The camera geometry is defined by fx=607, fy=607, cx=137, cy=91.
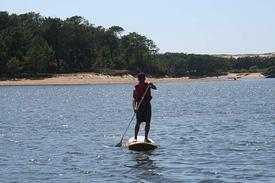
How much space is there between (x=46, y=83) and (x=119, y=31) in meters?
42.1

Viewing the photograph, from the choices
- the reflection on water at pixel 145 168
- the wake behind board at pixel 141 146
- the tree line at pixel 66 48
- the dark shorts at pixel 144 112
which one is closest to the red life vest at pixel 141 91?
the dark shorts at pixel 144 112

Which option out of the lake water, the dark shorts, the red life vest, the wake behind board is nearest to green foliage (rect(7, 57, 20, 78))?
the lake water

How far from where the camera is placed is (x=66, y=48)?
131 metres

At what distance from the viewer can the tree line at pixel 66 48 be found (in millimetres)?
116500

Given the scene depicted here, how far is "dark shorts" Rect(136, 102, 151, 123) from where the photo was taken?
69.7ft

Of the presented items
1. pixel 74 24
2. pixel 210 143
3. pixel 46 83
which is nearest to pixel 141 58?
pixel 74 24

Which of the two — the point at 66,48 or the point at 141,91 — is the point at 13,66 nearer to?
the point at 66,48

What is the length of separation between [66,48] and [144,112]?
363 ft

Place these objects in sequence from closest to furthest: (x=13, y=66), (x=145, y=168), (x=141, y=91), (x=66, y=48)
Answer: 1. (x=145, y=168)
2. (x=141, y=91)
3. (x=13, y=66)
4. (x=66, y=48)

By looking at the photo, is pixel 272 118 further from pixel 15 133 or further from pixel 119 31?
pixel 119 31

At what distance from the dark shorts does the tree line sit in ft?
305

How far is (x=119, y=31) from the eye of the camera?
6038 inches

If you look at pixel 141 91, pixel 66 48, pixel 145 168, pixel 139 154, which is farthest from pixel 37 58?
pixel 145 168

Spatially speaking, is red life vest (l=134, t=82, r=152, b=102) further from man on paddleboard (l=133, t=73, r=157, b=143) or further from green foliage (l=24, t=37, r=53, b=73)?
green foliage (l=24, t=37, r=53, b=73)
